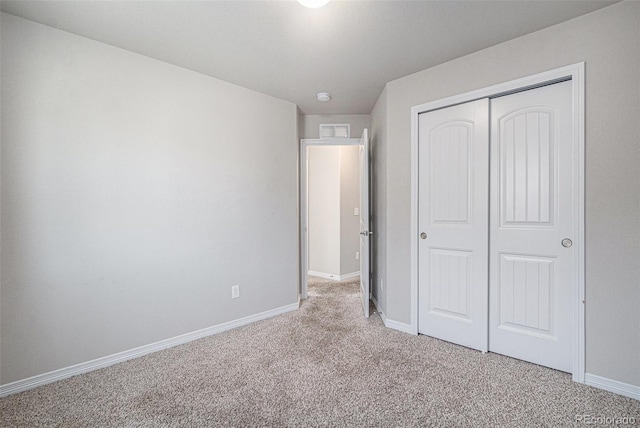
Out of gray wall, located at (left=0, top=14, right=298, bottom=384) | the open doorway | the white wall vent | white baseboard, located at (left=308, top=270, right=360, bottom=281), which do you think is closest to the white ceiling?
gray wall, located at (left=0, top=14, right=298, bottom=384)

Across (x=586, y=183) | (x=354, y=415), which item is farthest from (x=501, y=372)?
(x=586, y=183)

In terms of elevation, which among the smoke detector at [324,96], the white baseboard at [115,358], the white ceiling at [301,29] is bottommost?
the white baseboard at [115,358]

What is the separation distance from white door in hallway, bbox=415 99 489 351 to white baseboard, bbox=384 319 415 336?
A: 0.34 ft

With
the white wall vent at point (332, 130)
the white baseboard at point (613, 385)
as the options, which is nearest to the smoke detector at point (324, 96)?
the white wall vent at point (332, 130)

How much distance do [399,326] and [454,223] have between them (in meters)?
1.10

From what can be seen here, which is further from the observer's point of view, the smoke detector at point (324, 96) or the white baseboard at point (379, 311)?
the smoke detector at point (324, 96)

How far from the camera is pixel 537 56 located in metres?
2.08

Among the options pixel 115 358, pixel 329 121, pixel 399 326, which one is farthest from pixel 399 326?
pixel 329 121

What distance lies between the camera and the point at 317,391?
73.4 inches

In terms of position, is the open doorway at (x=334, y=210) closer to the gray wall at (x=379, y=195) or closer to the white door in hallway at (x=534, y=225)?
the gray wall at (x=379, y=195)

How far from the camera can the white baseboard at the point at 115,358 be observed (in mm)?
1891

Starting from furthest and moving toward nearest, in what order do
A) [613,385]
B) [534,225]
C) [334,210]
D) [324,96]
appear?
[334,210] < [324,96] < [534,225] < [613,385]

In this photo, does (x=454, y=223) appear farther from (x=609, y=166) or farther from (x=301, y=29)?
(x=301, y=29)

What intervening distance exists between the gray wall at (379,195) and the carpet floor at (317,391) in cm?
83
